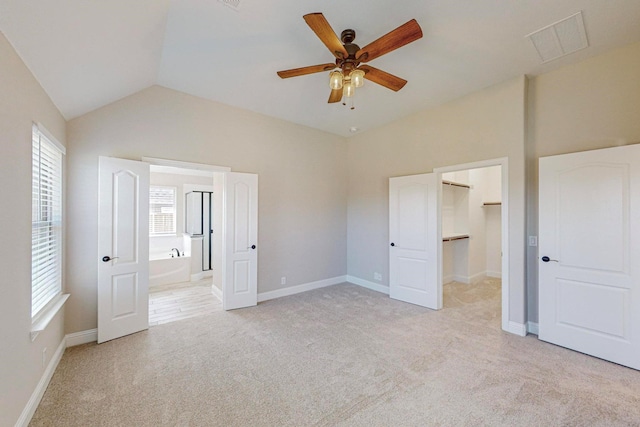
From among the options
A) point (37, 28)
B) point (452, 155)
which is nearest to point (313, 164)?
point (452, 155)

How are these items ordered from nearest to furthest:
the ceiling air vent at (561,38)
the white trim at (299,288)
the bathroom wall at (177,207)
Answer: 1. the ceiling air vent at (561,38)
2. the white trim at (299,288)
3. the bathroom wall at (177,207)

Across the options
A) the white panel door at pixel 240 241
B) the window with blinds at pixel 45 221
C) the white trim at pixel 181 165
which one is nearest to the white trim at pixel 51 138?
the window with blinds at pixel 45 221

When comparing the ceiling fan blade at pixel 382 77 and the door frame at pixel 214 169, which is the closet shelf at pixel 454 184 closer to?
the ceiling fan blade at pixel 382 77

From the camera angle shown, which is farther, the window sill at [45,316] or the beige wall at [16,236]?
the window sill at [45,316]

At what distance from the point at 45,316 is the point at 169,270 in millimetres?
3190

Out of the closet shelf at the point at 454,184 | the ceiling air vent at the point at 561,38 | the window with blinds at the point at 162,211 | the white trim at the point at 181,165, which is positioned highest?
the ceiling air vent at the point at 561,38

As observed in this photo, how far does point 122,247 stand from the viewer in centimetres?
316

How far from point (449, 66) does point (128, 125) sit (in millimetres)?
3956

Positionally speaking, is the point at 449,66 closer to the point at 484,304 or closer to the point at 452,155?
the point at 452,155

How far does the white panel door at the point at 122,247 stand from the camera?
3035 millimetres

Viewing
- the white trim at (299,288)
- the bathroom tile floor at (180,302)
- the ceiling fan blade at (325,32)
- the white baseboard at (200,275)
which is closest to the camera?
the ceiling fan blade at (325,32)

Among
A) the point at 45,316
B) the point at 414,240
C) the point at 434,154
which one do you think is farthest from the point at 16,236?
the point at 434,154

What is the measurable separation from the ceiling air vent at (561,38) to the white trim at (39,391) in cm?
515

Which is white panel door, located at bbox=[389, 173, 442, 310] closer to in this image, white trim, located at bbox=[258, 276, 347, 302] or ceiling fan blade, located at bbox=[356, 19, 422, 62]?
white trim, located at bbox=[258, 276, 347, 302]
